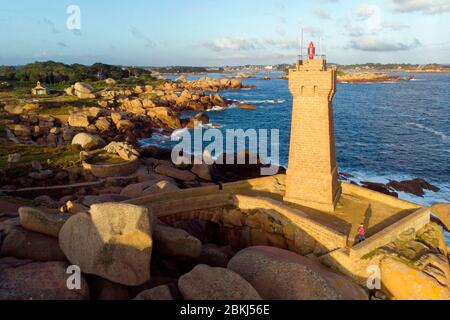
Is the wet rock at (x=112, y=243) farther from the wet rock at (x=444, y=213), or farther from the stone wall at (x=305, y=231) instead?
the wet rock at (x=444, y=213)

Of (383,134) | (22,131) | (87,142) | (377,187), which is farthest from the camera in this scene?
(383,134)

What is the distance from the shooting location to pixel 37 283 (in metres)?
10.6

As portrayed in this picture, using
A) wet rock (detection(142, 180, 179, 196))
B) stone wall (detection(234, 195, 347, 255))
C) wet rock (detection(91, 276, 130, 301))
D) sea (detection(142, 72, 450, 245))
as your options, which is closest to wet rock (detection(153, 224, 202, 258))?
wet rock (detection(91, 276, 130, 301))

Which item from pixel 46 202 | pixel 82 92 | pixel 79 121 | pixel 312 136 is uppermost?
pixel 82 92

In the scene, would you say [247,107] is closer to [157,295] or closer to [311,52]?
[311,52]

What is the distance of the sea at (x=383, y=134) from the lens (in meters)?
39.2

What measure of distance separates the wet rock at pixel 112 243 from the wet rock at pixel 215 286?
180cm

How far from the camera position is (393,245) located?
15.6 metres

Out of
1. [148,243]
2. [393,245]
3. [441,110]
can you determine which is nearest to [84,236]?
[148,243]

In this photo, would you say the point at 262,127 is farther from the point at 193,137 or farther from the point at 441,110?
the point at 441,110

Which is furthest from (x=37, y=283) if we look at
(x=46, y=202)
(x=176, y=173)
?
(x=176, y=173)

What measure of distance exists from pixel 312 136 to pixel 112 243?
435 inches

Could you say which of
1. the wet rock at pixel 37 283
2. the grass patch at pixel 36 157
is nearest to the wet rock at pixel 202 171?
the grass patch at pixel 36 157
